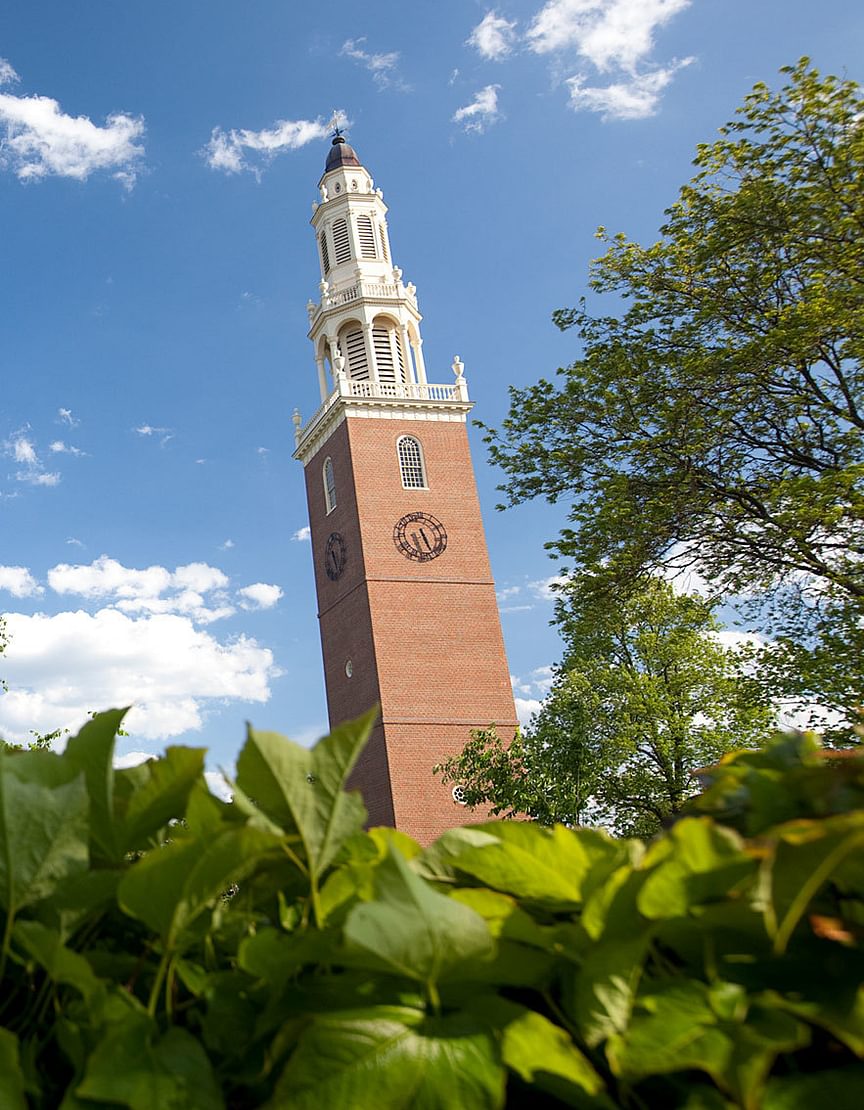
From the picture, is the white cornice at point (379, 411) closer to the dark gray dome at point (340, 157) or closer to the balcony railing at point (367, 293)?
the balcony railing at point (367, 293)

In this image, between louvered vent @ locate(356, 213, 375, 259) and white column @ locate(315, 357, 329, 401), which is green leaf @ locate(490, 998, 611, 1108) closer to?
white column @ locate(315, 357, 329, 401)

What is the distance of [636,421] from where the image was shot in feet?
44.9

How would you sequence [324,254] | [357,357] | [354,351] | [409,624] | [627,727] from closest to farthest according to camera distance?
[627,727] < [409,624] < [357,357] < [354,351] < [324,254]

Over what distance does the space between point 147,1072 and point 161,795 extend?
7.9 inches

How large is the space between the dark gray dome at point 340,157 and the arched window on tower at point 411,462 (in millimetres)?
12521

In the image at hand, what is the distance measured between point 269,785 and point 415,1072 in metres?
0.21

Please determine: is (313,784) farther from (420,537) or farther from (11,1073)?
(420,537)

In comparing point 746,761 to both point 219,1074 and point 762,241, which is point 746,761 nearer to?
point 219,1074

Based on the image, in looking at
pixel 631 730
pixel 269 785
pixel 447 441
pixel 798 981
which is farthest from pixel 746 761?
pixel 447 441

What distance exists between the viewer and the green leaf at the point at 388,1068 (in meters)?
0.52

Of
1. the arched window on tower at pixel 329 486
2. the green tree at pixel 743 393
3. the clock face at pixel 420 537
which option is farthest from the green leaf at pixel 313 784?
the arched window on tower at pixel 329 486


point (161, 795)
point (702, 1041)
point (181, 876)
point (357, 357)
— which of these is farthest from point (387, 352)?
point (702, 1041)

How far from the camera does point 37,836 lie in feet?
2.02

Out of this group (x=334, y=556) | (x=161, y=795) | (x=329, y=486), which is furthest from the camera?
(x=329, y=486)
